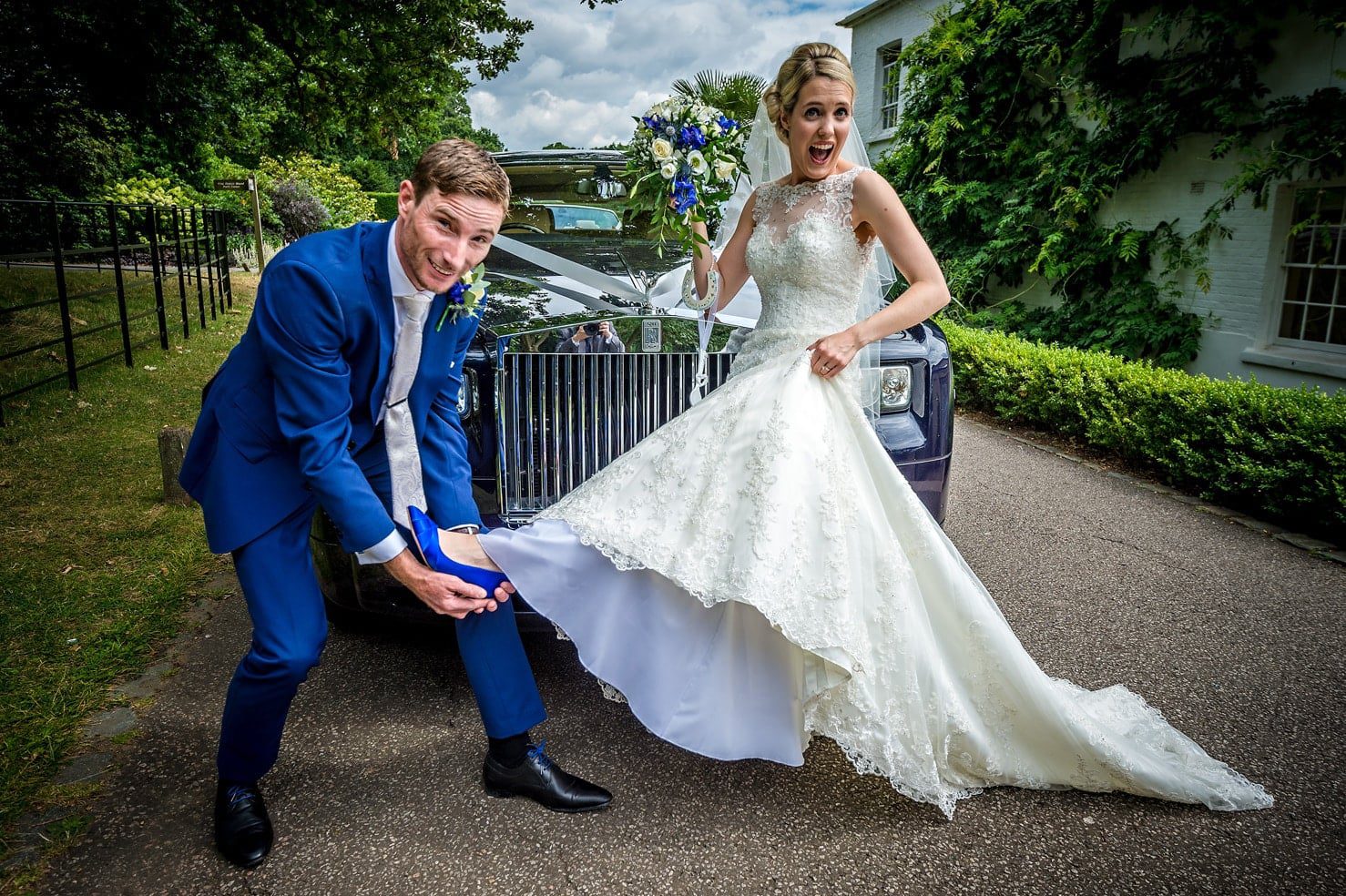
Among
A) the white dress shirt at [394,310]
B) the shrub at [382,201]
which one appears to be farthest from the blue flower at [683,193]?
the shrub at [382,201]

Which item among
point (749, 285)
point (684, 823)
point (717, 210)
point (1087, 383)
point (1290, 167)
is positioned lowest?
point (684, 823)

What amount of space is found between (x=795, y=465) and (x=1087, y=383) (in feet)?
17.3

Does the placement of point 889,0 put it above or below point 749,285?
above

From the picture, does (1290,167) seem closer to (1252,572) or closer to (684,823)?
(1252,572)

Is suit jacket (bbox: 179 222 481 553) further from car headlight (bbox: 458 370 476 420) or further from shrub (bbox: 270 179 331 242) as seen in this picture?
shrub (bbox: 270 179 331 242)

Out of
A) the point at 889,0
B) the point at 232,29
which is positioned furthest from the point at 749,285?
the point at 889,0

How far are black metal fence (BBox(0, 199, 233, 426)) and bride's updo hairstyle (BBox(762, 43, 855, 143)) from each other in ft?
17.2

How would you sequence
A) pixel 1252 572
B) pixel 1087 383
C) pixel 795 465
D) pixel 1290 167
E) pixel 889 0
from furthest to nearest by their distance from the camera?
pixel 889 0 < pixel 1290 167 < pixel 1087 383 < pixel 1252 572 < pixel 795 465

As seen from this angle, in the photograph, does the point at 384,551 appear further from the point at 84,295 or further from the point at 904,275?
the point at 84,295

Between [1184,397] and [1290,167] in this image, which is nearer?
[1184,397]

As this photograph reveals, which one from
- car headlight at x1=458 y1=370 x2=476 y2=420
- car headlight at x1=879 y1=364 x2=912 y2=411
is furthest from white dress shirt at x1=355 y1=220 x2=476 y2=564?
car headlight at x1=879 y1=364 x2=912 y2=411

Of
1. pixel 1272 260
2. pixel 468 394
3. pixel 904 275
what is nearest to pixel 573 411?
pixel 468 394

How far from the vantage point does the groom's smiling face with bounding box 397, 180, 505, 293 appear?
1993mm

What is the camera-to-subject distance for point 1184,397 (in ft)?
18.1
